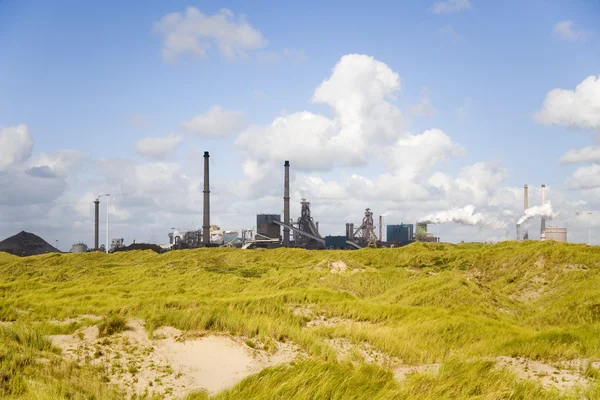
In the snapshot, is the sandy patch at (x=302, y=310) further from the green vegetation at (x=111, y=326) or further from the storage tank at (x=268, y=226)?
the storage tank at (x=268, y=226)

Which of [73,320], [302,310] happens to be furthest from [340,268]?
[73,320]

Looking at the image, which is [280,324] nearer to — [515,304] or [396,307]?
[396,307]

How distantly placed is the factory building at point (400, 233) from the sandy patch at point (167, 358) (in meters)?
83.0

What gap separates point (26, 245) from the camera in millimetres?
92875

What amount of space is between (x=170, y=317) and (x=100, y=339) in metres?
2.26

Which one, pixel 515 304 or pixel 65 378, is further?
pixel 515 304

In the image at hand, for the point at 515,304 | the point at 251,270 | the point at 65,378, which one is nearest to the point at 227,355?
the point at 65,378

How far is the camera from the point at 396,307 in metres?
20.7

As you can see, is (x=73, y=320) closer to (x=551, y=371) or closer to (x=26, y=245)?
(x=551, y=371)

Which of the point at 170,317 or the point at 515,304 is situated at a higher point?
the point at 170,317

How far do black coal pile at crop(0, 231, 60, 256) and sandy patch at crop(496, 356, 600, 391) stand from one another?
3665 inches

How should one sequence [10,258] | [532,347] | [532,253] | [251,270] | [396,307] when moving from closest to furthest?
[532,347], [396,307], [532,253], [251,270], [10,258]

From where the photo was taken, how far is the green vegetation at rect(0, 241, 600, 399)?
978 centimetres

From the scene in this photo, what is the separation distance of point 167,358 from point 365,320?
30.4ft
